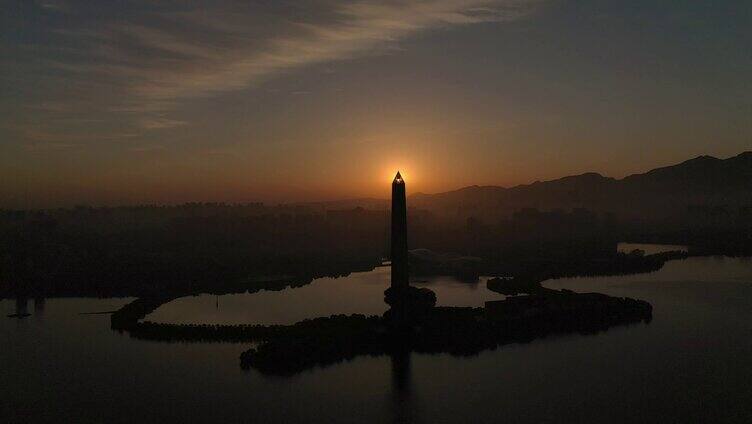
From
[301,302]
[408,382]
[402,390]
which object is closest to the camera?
[402,390]

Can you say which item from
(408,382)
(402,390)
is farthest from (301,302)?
(402,390)

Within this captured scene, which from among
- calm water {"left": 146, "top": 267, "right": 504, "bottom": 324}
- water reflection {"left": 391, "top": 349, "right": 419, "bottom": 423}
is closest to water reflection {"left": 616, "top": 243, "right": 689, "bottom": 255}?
calm water {"left": 146, "top": 267, "right": 504, "bottom": 324}

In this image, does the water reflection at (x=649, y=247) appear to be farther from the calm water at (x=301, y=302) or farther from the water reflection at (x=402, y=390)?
the water reflection at (x=402, y=390)

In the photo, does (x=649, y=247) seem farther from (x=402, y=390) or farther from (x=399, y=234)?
(x=402, y=390)

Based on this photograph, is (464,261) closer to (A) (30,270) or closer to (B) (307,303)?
(B) (307,303)

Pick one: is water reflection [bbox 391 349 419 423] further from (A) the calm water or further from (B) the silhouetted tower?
(A) the calm water

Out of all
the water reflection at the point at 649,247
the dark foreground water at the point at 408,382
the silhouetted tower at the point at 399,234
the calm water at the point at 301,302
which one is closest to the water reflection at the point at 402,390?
the dark foreground water at the point at 408,382

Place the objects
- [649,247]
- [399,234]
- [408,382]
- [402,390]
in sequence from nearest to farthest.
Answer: [402,390], [408,382], [399,234], [649,247]
